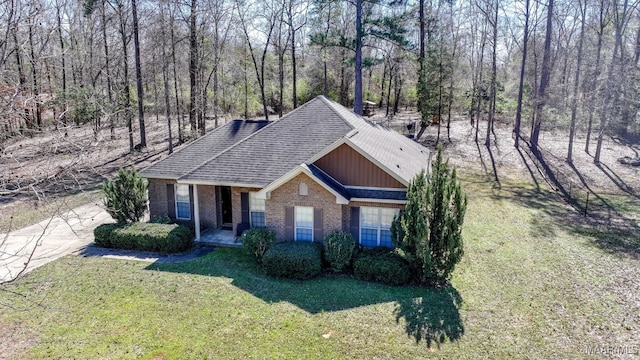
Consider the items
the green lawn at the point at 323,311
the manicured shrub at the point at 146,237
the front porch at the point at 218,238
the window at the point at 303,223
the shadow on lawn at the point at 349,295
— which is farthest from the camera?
the front porch at the point at 218,238

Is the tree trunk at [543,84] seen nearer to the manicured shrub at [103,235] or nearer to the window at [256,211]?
the window at [256,211]

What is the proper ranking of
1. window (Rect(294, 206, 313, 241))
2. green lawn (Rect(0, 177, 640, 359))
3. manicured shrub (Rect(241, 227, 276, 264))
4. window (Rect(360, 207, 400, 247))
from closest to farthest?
green lawn (Rect(0, 177, 640, 359))
manicured shrub (Rect(241, 227, 276, 264))
window (Rect(360, 207, 400, 247))
window (Rect(294, 206, 313, 241))

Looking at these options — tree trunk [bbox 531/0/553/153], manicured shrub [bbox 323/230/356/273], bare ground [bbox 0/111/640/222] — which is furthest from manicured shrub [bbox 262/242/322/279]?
tree trunk [bbox 531/0/553/153]

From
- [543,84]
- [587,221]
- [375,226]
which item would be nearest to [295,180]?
[375,226]

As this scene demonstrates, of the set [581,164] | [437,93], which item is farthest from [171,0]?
[581,164]

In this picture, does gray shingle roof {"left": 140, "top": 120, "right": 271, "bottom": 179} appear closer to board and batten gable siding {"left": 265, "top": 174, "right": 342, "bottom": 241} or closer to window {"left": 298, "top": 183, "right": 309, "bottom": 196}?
board and batten gable siding {"left": 265, "top": 174, "right": 342, "bottom": 241}

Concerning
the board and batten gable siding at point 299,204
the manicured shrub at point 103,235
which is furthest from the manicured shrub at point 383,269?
the manicured shrub at point 103,235
